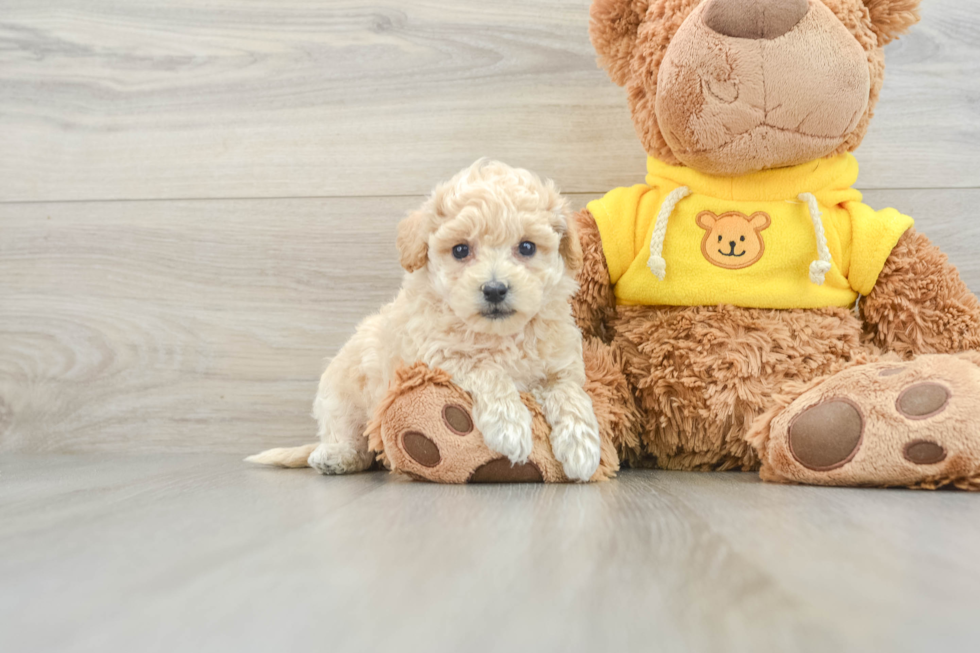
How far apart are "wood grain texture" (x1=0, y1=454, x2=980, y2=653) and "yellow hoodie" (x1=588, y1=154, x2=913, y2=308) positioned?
33 centimetres

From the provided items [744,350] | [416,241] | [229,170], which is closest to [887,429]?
[744,350]

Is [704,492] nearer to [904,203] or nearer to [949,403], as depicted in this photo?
[949,403]

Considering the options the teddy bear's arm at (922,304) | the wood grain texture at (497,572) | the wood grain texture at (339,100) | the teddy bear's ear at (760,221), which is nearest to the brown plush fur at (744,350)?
the teddy bear's arm at (922,304)

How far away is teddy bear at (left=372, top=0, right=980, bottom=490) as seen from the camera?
91 cm

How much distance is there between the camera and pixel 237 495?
2.71 ft

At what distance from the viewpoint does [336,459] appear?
1.06m

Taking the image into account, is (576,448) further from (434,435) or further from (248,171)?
(248,171)

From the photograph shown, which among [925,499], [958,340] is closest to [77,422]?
[925,499]

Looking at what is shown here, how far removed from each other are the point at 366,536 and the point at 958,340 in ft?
2.88

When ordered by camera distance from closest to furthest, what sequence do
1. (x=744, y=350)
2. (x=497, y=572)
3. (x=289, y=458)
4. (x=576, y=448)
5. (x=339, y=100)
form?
(x=497, y=572) < (x=576, y=448) < (x=744, y=350) < (x=289, y=458) < (x=339, y=100)

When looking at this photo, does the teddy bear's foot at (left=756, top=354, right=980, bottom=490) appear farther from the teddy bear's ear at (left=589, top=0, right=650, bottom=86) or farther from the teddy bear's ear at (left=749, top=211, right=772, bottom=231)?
the teddy bear's ear at (left=589, top=0, right=650, bottom=86)

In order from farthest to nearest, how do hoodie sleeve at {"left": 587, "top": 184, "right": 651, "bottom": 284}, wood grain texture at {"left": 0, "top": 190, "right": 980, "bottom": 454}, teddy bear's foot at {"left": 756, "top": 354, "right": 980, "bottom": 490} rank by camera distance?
wood grain texture at {"left": 0, "top": 190, "right": 980, "bottom": 454}
hoodie sleeve at {"left": 587, "top": 184, "right": 651, "bottom": 284}
teddy bear's foot at {"left": 756, "top": 354, "right": 980, "bottom": 490}

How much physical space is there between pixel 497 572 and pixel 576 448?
0.44 metres

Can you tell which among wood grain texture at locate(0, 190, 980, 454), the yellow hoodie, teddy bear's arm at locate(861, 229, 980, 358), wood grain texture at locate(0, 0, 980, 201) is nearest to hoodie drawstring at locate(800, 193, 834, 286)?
the yellow hoodie
